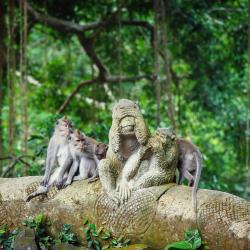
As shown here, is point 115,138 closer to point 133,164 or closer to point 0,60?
point 133,164

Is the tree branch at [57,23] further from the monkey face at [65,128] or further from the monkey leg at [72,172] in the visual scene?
the monkey leg at [72,172]

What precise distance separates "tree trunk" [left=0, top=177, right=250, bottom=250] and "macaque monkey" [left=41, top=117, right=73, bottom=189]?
15cm

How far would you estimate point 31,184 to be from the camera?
6.68 meters

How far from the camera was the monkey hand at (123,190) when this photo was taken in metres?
5.95

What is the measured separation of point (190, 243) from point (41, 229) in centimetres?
167

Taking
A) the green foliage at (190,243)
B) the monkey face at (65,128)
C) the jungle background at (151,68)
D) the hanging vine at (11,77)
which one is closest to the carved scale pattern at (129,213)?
the green foliage at (190,243)

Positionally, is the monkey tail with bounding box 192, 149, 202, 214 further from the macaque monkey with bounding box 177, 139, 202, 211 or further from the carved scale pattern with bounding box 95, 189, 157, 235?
the carved scale pattern with bounding box 95, 189, 157, 235

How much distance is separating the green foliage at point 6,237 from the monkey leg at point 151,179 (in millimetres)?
1372

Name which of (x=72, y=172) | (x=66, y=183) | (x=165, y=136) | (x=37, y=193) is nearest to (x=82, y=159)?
(x=72, y=172)

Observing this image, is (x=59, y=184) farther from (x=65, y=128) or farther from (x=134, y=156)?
(x=134, y=156)

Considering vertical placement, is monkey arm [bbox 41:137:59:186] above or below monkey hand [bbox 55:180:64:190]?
above

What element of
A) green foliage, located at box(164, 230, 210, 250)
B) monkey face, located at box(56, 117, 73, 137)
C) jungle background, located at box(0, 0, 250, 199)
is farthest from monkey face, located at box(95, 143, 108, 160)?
jungle background, located at box(0, 0, 250, 199)

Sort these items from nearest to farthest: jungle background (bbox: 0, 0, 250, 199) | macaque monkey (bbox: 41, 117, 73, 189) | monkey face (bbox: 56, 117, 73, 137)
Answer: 1. macaque monkey (bbox: 41, 117, 73, 189)
2. monkey face (bbox: 56, 117, 73, 137)
3. jungle background (bbox: 0, 0, 250, 199)

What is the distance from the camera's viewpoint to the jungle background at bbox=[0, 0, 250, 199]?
12.3 metres
